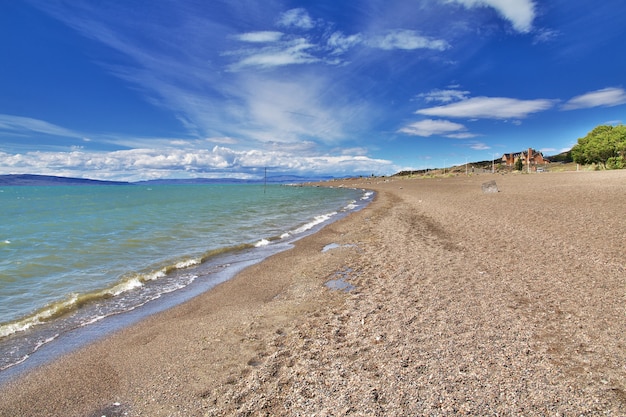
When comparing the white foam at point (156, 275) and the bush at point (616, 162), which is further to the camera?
the bush at point (616, 162)

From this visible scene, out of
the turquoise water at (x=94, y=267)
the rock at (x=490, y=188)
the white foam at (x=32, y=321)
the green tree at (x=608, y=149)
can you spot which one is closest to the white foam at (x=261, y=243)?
the turquoise water at (x=94, y=267)

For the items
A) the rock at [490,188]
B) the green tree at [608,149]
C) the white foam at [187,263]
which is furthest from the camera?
the green tree at [608,149]

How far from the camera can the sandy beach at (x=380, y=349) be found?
151 inches

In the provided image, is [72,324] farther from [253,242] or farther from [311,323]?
[253,242]

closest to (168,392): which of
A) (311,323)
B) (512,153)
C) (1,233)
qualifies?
(311,323)

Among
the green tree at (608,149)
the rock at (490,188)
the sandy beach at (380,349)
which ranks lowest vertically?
the sandy beach at (380,349)

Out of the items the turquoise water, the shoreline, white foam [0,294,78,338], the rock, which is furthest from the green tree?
white foam [0,294,78,338]

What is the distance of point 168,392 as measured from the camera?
4.43 metres

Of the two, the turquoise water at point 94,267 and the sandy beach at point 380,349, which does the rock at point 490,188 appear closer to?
the turquoise water at point 94,267

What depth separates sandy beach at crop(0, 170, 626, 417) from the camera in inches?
151

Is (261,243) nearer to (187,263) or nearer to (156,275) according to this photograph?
(187,263)

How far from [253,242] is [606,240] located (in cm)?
1389

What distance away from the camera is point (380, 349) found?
499 centimetres

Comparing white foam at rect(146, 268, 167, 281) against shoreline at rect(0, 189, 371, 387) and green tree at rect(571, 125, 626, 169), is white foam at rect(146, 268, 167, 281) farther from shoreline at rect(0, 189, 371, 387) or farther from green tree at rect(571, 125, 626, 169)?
green tree at rect(571, 125, 626, 169)
